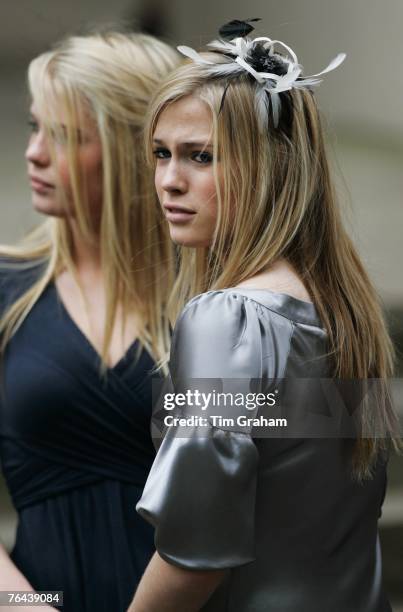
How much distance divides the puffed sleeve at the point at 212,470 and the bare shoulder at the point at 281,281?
0.15 ft

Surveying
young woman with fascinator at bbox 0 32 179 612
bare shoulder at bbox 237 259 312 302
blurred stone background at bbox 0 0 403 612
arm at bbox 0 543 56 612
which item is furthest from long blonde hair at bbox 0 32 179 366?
bare shoulder at bbox 237 259 312 302

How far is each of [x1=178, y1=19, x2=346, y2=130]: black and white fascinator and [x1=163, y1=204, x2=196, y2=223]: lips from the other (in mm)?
120

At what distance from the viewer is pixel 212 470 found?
869 millimetres

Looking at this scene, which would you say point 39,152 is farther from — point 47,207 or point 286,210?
point 286,210

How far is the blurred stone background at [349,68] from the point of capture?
5.06 ft

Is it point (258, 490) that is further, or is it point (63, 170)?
point (63, 170)

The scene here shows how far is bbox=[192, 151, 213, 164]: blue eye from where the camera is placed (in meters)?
0.96

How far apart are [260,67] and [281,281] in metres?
0.23

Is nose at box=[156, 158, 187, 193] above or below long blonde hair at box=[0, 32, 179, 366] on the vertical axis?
above

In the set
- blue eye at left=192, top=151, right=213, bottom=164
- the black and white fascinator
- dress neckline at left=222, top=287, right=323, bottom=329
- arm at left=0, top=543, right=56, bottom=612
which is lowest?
arm at left=0, top=543, right=56, bottom=612

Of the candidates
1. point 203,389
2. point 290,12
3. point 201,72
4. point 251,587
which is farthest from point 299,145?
point 290,12

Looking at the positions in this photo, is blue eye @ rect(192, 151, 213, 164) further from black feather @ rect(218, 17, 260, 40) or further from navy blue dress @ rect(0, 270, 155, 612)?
navy blue dress @ rect(0, 270, 155, 612)

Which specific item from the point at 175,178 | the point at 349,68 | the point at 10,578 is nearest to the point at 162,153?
the point at 175,178

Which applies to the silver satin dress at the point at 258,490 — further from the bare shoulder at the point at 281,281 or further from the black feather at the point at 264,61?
the black feather at the point at 264,61
